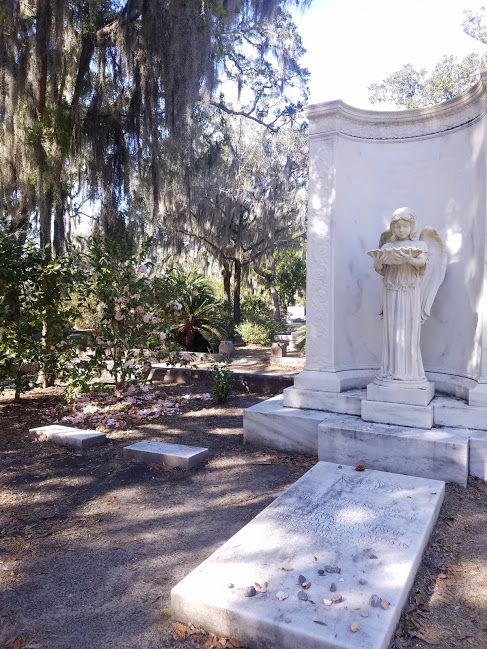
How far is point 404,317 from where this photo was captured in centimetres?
408

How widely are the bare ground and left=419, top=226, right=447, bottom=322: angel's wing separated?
5.38ft

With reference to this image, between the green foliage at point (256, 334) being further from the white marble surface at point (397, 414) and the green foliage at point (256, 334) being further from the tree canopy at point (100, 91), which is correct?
the white marble surface at point (397, 414)

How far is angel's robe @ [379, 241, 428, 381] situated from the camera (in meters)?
4.07

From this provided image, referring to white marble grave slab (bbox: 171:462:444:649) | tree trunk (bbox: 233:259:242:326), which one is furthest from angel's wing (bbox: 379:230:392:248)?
tree trunk (bbox: 233:259:242:326)

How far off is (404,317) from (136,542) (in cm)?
280

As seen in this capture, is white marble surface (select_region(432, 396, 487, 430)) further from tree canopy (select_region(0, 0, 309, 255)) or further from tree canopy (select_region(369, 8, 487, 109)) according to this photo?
tree canopy (select_region(369, 8, 487, 109))

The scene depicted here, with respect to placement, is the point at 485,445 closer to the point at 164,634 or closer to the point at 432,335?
the point at 432,335

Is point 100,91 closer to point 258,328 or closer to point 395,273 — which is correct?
point 395,273

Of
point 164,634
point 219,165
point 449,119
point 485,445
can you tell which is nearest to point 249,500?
point 164,634

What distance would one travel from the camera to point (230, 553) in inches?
92.4

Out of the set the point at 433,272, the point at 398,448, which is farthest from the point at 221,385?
the point at 433,272

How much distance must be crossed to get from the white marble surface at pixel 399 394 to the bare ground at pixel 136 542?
2.47 ft

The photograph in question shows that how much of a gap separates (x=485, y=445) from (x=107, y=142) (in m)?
7.01

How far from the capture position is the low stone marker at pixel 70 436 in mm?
4504
